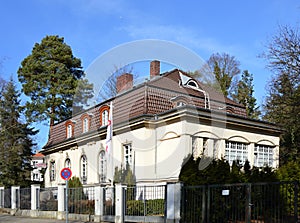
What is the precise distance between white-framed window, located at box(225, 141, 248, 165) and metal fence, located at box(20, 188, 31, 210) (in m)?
11.8

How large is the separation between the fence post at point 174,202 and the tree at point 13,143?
25.1 m

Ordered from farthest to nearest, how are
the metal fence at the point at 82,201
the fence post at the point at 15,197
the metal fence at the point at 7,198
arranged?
1. the metal fence at the point at 7,198
2. the fence post at the point at 15,197
3. the metal fence at the point at 82,201

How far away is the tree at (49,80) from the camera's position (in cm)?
4281

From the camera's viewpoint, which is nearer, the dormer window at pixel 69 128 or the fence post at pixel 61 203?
the fence post at pixel 61 203

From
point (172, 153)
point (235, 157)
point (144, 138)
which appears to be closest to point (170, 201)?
point (172, 153)

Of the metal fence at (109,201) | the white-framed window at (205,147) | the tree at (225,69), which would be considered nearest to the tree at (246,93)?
the tree at (225,69)

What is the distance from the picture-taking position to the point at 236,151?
23859 mm

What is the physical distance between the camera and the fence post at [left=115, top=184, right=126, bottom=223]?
1639cm

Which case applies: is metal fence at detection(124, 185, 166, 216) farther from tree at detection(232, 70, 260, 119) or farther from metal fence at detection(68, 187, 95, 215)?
tree at detection(232, 70, 260, 119)

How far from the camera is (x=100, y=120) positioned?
27938mm

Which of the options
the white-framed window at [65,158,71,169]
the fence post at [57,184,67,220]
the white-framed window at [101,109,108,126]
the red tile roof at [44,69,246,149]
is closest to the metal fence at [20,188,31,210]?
the fence post at [57,184,67,220]

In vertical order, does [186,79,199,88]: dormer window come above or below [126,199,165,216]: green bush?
above

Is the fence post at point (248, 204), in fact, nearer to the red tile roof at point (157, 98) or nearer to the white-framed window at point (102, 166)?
the red tile roof at point (157, 98)

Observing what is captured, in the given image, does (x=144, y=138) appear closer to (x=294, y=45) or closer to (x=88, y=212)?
(x=88, y=212)
